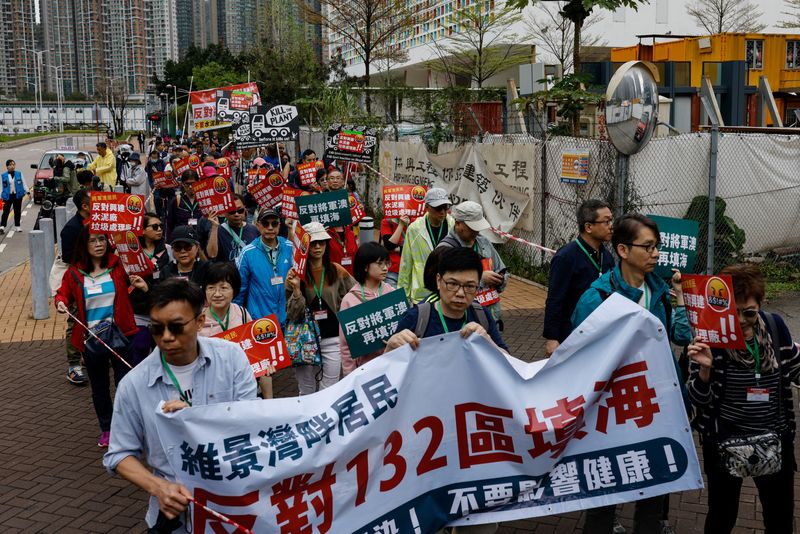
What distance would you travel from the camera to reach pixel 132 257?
26.0 feet

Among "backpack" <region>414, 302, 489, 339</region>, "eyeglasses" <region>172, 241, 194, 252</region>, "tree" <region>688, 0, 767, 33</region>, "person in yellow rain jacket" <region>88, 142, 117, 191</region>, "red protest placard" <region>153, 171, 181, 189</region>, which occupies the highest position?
"tree" <region>688, 0, 767, 33</region>

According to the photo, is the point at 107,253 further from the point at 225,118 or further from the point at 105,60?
the point at 105,60

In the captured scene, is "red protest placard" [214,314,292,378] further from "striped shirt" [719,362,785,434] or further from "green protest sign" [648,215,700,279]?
"striped shirt" [719,362,785,434]

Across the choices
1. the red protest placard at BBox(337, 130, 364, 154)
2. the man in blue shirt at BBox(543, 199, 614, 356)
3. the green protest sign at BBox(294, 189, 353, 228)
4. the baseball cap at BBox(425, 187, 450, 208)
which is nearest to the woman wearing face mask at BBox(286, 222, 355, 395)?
the baseball cap at BBox(425, 187, 450, 208)

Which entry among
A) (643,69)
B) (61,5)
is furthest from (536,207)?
(61,5)

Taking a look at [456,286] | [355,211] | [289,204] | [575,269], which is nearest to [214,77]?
[289,204]

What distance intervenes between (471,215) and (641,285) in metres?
1.75

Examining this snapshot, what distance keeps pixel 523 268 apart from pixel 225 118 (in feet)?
35.3

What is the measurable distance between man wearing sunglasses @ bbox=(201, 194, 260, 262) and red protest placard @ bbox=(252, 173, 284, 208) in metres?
2.54

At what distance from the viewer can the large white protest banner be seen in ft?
13.6

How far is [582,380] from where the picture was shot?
443 cm

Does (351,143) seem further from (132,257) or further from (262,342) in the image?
(262,342)

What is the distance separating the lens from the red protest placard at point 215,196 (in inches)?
377

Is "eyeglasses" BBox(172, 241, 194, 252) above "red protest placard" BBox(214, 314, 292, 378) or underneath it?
above
